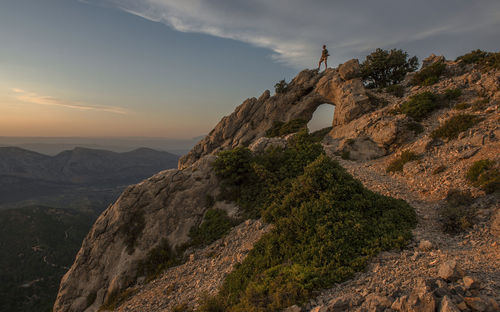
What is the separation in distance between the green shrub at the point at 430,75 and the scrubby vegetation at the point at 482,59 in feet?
9.23

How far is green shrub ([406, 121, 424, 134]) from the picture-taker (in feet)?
73.8

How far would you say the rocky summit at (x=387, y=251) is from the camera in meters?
6.49

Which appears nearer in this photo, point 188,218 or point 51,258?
point 188,218

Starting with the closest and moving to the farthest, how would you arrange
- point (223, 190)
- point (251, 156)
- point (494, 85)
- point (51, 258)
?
point (223, 190) < point (251, 156) < point (494, 85) < point (51, 258)

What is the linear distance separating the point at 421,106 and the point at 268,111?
26.8 metres

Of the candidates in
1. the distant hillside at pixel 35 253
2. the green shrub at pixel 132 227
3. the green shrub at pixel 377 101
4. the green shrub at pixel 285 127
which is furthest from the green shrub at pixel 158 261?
the distant hillside at pixel 35 253

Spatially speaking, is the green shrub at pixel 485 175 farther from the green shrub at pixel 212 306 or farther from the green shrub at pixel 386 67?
the green shrub at pixel 386 67

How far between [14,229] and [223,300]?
162472 mm

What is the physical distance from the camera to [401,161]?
64.3ft

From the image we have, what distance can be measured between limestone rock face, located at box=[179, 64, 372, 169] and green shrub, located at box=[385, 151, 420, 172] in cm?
2254

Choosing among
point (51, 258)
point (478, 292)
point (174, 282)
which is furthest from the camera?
point (51, 258)

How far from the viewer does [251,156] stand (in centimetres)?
1777

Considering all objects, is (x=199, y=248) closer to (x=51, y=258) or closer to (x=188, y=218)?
(x=188, y=218)

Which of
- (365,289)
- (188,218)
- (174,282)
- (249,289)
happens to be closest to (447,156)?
(365,289)
